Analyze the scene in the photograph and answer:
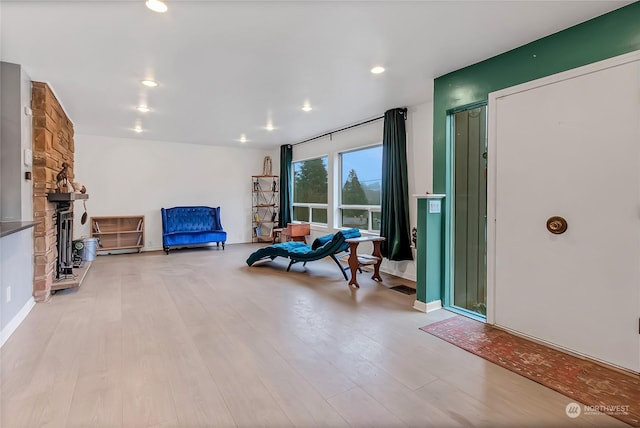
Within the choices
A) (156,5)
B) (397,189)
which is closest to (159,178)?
(397,189)

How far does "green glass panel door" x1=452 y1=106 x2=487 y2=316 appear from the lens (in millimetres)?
3223

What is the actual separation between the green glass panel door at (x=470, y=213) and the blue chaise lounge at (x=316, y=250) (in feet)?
4.98

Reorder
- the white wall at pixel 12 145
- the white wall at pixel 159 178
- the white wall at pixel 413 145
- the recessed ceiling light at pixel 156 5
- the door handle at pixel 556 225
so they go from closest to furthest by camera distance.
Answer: the recessed ceiling light at pixel 156 5 < the door handle at pixel 556 225 < the white wall at pixel 12 145 < the white wall at pixel 413 145 < the white wall at pixel 159 178

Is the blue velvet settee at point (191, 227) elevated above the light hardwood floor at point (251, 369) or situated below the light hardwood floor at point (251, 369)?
above

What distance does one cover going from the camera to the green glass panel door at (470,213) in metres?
3.22

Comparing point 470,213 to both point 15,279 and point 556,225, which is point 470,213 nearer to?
point 556,225

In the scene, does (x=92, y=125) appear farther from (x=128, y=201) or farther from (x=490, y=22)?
(x=490, y=22)

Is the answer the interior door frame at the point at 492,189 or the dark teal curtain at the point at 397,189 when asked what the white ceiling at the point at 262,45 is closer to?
the dark teal curtain at the point at 397,189

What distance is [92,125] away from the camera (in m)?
5.58

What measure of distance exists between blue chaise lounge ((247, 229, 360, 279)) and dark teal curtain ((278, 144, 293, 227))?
2317mm

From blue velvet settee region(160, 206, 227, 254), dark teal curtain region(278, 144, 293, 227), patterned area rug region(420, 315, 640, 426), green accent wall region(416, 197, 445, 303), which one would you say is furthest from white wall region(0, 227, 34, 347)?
dark teal curtain region(278, 144, 293, 227)

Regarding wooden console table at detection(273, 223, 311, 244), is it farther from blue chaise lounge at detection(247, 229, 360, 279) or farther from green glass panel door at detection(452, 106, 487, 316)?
green glass panel door at detection(452, 106, 487, 316)

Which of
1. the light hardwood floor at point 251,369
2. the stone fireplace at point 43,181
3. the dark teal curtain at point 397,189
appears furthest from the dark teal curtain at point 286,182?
the stone fireplace at point 43,181

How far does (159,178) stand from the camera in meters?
7.15
